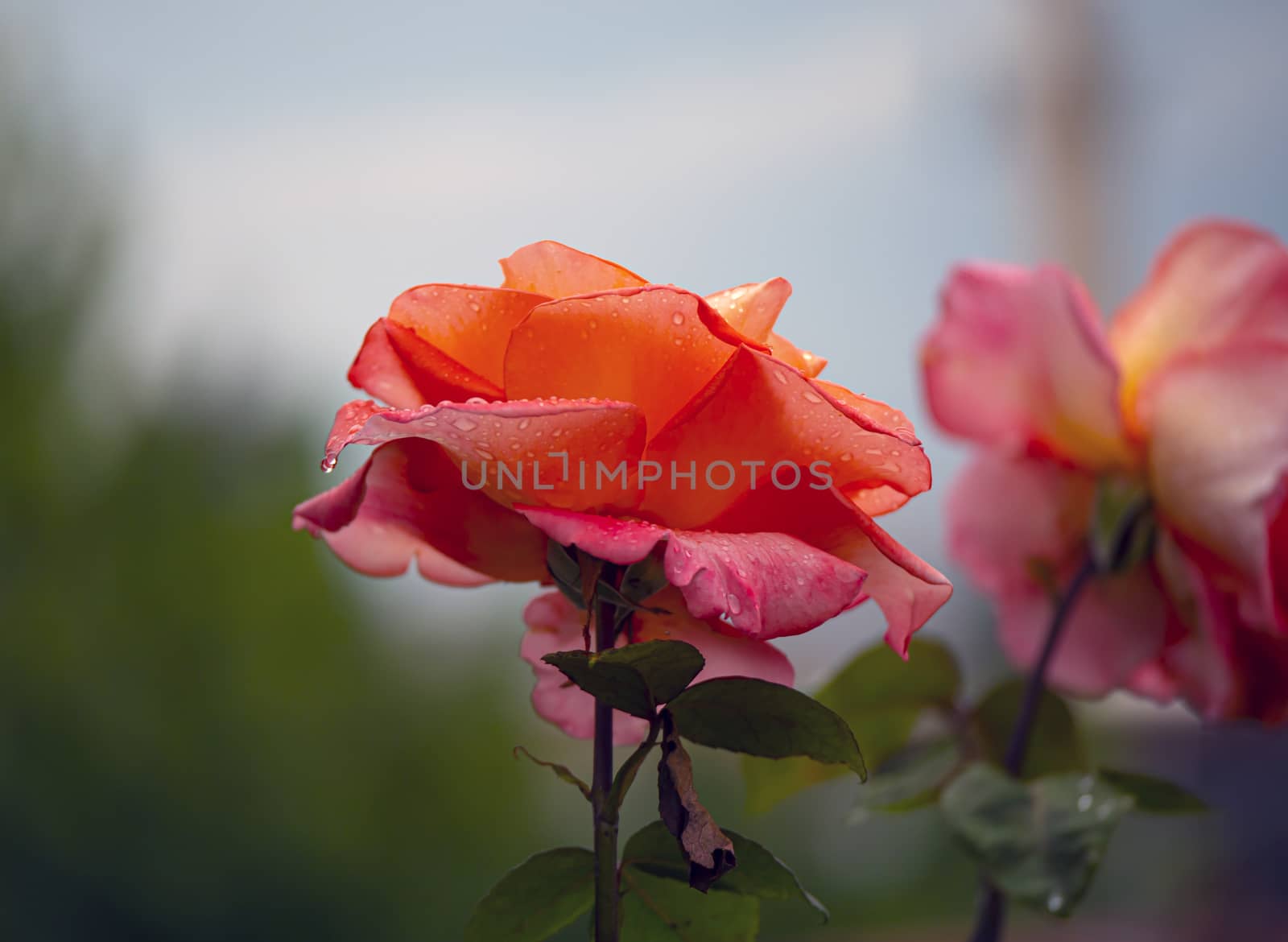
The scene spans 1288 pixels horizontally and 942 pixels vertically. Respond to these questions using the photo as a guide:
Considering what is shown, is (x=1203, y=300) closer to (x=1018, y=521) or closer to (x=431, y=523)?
(x=1018, y=521)

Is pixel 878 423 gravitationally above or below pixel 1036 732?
above

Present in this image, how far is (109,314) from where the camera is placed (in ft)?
3.73

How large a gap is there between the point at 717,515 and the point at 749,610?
0.10ft

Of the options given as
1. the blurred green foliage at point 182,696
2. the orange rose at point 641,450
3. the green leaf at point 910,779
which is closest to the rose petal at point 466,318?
the orange rose at point 641,450

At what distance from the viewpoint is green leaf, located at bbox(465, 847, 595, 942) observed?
15 cm

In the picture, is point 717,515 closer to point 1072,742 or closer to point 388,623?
point 1072,742

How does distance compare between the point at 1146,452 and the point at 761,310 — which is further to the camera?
the point at 1146,452

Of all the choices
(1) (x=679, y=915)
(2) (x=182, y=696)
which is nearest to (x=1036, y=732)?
(1) (x=679, y=915)

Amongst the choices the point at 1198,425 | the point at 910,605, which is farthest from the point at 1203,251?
the point at 910,605

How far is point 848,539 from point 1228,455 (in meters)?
0.15

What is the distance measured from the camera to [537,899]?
15 cm

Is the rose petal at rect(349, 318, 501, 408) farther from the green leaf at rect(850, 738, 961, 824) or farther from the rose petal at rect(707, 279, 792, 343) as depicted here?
the green leaf at rect(850, 738, 961, 824)

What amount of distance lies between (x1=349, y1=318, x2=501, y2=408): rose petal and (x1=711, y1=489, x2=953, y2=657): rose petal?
0.13 feet

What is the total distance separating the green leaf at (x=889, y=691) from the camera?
0.28m
